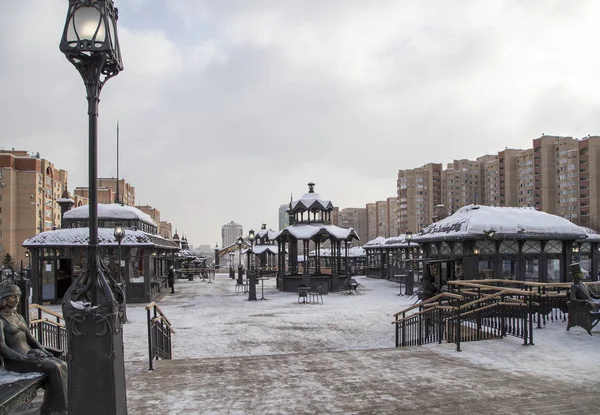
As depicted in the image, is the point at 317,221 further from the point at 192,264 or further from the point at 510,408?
the point at 192,264

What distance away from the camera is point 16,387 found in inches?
206

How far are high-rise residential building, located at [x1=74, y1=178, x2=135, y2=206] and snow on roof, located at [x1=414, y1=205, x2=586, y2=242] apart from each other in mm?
70356

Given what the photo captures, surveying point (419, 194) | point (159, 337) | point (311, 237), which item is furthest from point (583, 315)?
point (419, 194)

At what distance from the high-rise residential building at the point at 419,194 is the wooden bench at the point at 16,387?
123381mm

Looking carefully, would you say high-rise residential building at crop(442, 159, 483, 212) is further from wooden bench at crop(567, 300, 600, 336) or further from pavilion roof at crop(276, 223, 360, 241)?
wooden bench at crop(567, 300, 600, 336)

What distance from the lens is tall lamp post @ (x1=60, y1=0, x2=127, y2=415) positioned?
16.1 feet

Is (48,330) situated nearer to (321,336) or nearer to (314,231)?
(321,336)

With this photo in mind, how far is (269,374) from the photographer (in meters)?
8.40

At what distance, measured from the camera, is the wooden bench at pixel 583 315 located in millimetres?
12125

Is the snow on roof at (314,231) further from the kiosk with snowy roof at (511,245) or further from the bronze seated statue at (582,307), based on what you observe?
the bronze seated statue at (582,307)

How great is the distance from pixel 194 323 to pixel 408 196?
374 feet

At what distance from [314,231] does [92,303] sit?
2969 cm

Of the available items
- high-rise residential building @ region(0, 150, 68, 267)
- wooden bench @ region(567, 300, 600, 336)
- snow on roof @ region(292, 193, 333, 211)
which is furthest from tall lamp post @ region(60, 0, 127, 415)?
high-rise residential building @ region(0, 150, 68, 267)

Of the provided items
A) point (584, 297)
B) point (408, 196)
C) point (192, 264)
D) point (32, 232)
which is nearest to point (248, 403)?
point (584, 297)
